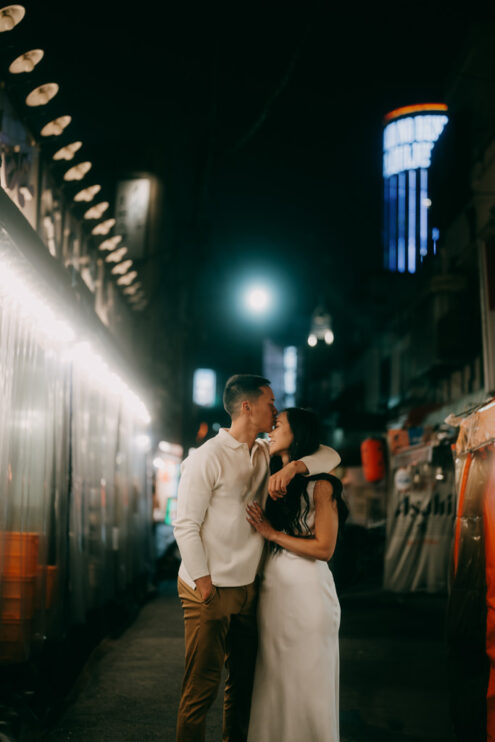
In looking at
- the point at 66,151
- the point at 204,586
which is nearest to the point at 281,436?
the point at 204,586

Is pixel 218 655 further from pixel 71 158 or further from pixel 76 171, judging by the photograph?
pixel 76 171

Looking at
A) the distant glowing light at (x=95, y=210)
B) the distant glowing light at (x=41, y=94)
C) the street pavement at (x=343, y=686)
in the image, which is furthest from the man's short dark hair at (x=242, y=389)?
the distant glowing light at (x=95, y=210)

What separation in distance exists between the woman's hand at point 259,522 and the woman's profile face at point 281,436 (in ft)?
1.49

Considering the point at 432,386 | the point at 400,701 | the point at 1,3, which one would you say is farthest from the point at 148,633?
the point at 432,386

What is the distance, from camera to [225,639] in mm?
4656

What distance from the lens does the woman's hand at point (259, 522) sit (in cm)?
466

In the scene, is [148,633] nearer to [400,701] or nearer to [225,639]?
[400,701]

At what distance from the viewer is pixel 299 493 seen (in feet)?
15.7

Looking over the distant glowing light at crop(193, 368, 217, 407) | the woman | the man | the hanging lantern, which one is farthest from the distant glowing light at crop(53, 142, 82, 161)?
the distant glowing light at crop(193, 368, 217, 407)

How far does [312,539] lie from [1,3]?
16.0 feet

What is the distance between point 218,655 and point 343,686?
3959 mm

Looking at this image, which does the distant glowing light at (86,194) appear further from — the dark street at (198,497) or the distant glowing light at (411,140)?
the distant glowing light at (411,140)

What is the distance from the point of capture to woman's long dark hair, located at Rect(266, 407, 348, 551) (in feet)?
15.6

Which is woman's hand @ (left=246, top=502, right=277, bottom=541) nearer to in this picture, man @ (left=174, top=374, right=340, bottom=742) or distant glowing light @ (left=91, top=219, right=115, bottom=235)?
man @ (left=174, top=374, right=340, bottom=742)
